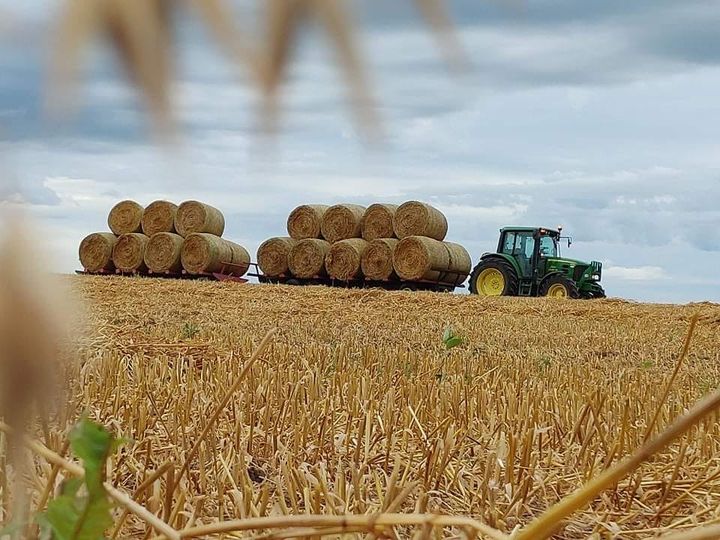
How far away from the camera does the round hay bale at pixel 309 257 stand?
605 inches

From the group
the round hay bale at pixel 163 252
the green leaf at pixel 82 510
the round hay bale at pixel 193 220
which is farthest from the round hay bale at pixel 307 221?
the green leaf at pixel 82 510

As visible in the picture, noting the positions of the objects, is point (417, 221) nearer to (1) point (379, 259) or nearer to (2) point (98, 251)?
(1) point (379, 259)

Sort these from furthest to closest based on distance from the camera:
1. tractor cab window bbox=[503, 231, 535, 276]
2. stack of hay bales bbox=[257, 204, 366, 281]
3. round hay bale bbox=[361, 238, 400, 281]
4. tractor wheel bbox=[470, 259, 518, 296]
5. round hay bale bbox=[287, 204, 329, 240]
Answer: round hay bale bbox=[287, 204, 329, 240]
stack of hay bales bbox=[257, 204, 366, 281]
round hay bale bbox=[361, 238, 400, 281]
tractor cab window bbox=[503, 231, 535, 276]
tractor wheel bbox=[470, 259, 518, 296]

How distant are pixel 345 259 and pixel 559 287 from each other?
11.5 ft

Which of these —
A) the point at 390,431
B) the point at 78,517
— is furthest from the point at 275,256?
the point at 78,517

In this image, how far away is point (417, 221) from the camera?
1495 centimetres

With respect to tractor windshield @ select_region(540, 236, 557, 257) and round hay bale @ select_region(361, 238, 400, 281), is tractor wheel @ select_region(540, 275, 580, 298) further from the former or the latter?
round hay bale @ select_region(361, 238, 400, 281)

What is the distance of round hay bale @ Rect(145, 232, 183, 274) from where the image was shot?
1283 centimetres

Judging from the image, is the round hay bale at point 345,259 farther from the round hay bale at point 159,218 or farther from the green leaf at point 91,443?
the green leaf at point 91,443

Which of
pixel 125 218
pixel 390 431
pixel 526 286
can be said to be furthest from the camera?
pixel 526 286

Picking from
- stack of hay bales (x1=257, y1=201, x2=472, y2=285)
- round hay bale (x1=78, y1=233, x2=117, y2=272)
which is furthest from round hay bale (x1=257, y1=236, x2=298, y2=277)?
round hay bale (x1=78, y1=233, x2=117, y2=272)

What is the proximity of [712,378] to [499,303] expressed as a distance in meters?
5.30

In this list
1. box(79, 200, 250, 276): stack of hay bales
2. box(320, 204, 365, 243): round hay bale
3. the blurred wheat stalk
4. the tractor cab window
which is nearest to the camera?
the blurred wheat stalk

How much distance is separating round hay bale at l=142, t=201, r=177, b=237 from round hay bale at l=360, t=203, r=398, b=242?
3961 mm
